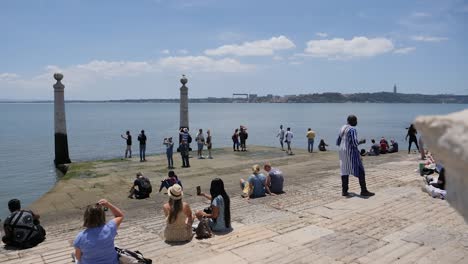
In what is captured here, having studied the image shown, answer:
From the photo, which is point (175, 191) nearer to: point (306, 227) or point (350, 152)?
point (306, 227)

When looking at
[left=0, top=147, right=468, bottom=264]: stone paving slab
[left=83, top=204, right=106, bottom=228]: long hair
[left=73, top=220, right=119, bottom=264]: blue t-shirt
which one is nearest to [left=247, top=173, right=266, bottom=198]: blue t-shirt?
[left=0, top=147, right=468, bottom=264]: stone paving slab

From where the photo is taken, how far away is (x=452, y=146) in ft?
6.33

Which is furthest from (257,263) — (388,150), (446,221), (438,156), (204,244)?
(388,150)

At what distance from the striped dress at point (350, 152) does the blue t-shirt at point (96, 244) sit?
6015mm

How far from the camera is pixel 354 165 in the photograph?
966cm

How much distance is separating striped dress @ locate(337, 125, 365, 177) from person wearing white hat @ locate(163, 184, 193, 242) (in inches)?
168

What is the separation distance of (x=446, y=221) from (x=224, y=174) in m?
9.35

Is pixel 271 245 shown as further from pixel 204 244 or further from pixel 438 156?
pixel 438 156

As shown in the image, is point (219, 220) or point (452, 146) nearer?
point (452, 146)

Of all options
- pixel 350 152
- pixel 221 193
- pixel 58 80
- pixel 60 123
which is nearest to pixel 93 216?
pixel 221 193

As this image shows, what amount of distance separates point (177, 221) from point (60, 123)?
19.1m

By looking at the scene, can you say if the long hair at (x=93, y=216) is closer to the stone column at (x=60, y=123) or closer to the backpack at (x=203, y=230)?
A: the backpack at (x=203, y=230)

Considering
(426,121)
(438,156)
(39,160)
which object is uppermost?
(426,121)

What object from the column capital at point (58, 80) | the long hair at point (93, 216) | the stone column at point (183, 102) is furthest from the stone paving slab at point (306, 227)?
the stone column at point (183, 102)
